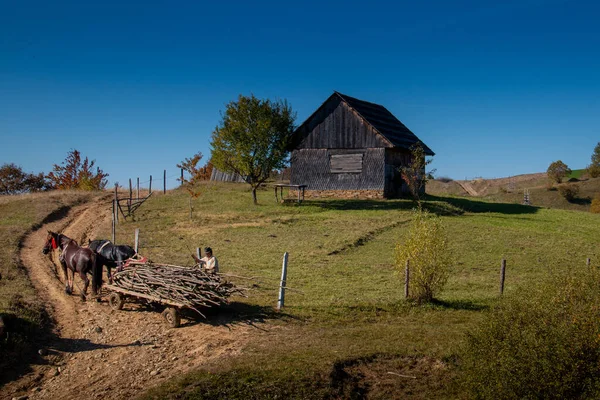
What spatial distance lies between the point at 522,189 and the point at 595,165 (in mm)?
14535

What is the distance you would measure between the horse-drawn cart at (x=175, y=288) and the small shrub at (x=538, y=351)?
6229 mm

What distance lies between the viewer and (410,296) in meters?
16.9

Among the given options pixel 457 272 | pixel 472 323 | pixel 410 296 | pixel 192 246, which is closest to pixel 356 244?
pixel 457 272

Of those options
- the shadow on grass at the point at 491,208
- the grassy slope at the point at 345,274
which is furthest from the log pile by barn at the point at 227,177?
the shadow on grass at the point at 491,208

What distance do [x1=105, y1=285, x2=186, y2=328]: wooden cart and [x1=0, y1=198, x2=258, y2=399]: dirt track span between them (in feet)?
0.66

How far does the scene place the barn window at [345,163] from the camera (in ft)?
133

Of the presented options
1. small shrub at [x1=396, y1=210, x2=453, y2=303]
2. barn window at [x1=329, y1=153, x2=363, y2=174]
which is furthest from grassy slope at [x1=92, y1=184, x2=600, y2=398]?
barn window at [x1=329, y1=153, x2=363, y2=174]

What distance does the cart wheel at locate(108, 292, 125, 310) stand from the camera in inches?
589

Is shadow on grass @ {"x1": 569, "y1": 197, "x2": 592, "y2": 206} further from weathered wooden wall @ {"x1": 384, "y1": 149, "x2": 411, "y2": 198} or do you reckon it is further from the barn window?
the barn window

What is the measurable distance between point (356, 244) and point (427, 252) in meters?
11.0

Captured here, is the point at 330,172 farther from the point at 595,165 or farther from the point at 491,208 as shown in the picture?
the point at 595,165

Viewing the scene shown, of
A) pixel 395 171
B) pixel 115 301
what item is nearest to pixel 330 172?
pixel 395 171

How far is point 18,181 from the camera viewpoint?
5747 cm

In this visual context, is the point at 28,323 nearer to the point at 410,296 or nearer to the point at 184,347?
the point at 184,347
